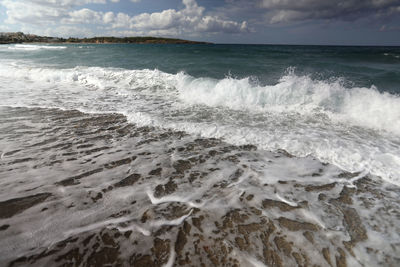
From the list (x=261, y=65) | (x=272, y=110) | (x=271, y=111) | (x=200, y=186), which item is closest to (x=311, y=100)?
(x=272, y=110)

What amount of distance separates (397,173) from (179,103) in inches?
264

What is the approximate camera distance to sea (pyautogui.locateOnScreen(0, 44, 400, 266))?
2307 millimetres

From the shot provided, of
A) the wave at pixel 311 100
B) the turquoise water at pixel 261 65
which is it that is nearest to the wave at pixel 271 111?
the wave at pixel 311 100

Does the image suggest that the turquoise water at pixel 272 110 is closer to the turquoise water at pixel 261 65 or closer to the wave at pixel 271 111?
the wave at pixel 271 111

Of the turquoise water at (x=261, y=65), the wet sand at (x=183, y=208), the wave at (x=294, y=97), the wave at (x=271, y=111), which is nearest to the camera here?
the wet sand at (x=183, y=208)

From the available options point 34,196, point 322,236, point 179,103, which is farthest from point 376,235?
point 179,103

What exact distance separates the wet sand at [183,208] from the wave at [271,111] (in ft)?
2.47

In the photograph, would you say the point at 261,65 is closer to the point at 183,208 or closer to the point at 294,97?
the point at 294,97

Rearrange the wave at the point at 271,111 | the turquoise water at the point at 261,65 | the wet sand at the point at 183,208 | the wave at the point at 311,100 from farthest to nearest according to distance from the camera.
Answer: the turquoise water at the point at 261,65
the wave at the point at 311,100
the wave at the point at 271,111
the wet sand at the point at 183,208

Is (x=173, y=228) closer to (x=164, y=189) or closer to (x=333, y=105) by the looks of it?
(x=164, y=189)

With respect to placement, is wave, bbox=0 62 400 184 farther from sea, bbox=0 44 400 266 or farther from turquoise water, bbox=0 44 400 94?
turquoise water, bbox=0 44 400 94

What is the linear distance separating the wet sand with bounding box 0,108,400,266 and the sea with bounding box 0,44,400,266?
0.02 metres

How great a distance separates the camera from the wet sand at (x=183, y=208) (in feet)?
7.39

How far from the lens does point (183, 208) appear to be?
114 inches
